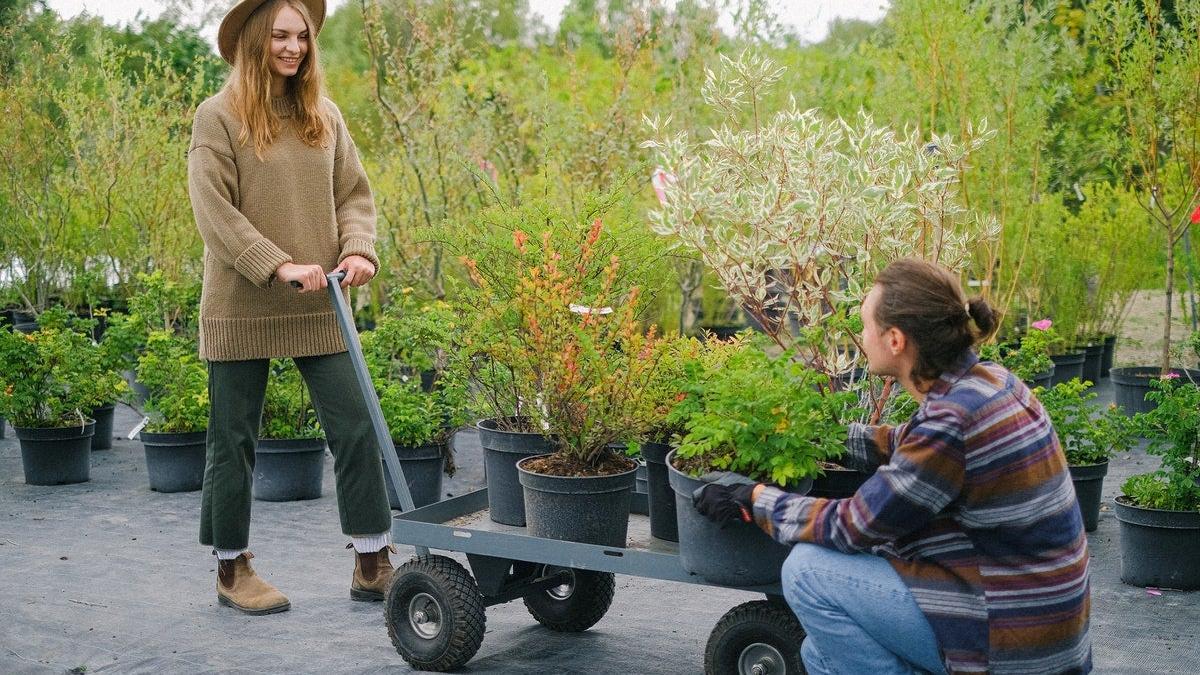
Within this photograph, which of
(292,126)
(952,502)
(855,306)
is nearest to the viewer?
(952,502)

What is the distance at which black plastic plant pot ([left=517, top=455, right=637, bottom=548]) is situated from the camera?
3.29 m

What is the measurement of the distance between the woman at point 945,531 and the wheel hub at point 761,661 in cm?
30

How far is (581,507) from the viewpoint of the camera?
3.30m

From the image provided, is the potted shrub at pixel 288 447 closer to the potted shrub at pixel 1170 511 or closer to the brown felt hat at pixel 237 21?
the brown felt hat at pixel 237 21

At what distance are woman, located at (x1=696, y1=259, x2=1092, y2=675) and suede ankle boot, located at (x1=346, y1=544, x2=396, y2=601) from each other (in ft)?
6.09

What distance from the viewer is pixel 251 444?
4145mm

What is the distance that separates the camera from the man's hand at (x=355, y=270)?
3928 mm

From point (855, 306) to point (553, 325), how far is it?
834mm

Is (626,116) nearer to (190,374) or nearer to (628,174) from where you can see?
(190,374)

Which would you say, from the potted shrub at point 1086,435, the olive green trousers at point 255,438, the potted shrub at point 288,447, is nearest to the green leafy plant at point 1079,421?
the potted shrub at point 1086,435

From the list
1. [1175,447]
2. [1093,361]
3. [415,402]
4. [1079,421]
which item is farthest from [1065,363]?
[415,402]

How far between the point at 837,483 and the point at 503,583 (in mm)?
1045

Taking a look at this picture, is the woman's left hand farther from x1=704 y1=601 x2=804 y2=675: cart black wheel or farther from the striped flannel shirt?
the striped flannel shirt

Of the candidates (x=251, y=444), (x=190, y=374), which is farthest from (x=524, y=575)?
(x=190, y=374)
